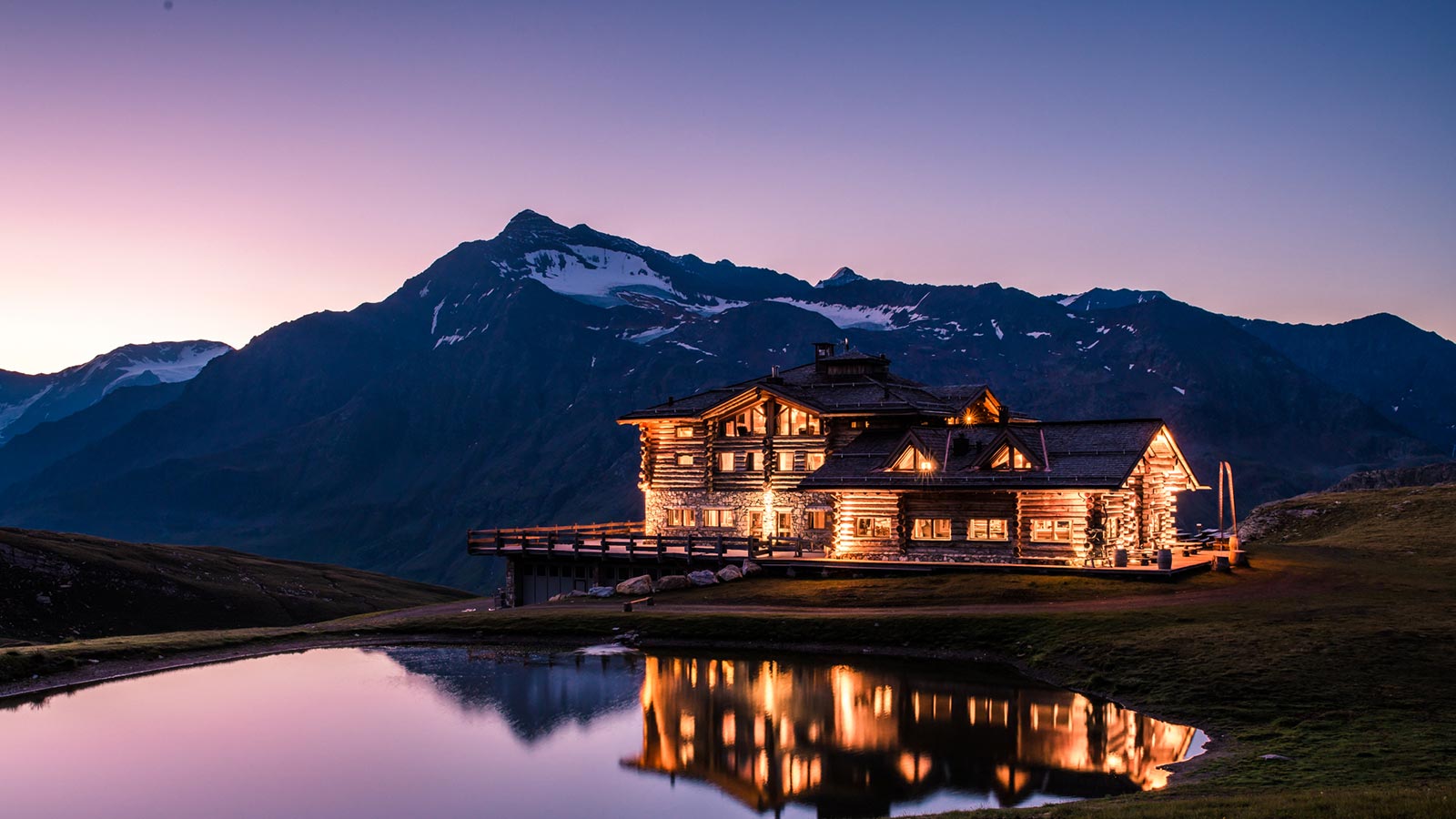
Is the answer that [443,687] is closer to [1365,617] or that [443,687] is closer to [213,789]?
[213,789]

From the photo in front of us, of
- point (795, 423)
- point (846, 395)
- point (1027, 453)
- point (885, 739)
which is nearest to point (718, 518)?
point (795, 423)

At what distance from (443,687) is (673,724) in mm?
10676

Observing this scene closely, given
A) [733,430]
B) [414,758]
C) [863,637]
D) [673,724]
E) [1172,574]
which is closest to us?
[414,758]

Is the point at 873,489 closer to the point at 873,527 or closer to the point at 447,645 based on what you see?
the point at 873,527

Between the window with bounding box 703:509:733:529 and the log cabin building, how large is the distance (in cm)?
9

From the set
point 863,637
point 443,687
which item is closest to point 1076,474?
point 863,637

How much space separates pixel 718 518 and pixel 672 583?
1594cm

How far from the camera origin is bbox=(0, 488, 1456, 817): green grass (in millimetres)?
23141

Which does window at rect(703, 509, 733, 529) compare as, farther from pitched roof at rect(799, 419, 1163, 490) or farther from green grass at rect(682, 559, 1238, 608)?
green grass at rect(682, 559, 1238, 608)

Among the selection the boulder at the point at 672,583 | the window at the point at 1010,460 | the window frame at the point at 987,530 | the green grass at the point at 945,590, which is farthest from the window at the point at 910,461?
the boulder at the point at 672,583

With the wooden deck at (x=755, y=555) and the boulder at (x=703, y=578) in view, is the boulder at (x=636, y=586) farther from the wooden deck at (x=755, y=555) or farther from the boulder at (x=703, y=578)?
the wooden deck at (x=755, y=555)

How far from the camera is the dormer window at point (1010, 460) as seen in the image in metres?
56.0

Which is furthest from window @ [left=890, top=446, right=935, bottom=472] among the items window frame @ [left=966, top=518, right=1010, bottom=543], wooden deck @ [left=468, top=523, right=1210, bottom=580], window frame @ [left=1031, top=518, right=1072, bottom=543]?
window frame @ [left=1031, top=518, right=1072, bottom=543]

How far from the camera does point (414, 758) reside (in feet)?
104
